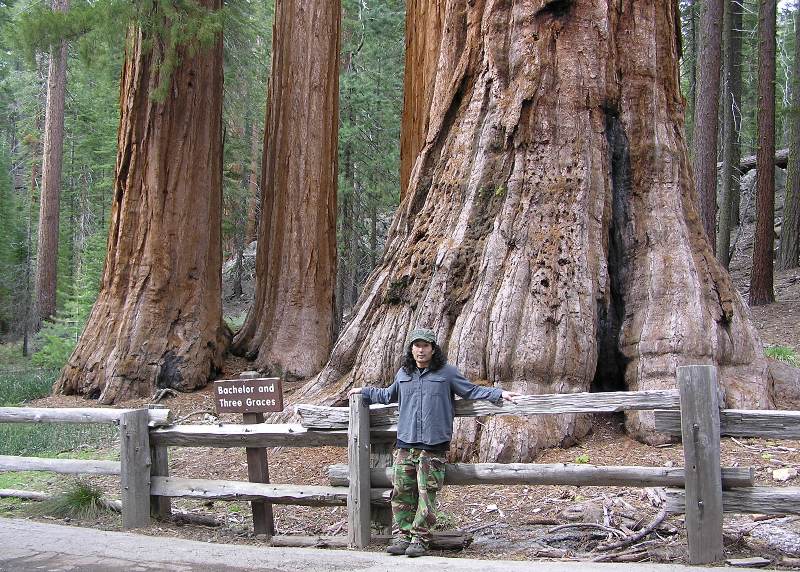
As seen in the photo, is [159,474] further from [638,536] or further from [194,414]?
[194,414]

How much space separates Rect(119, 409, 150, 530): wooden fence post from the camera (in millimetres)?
6637

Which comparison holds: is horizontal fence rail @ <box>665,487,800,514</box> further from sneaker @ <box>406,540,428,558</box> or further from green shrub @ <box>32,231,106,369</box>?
green shrub @ <box>32,231,106,369</box>

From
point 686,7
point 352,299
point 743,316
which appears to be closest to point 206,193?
point 743,316

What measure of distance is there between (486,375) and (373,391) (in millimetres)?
1816

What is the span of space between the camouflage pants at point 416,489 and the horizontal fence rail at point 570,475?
0.24m

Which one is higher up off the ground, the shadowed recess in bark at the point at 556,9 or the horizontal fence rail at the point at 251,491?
the shadowed recess in bark at the point at 556,9

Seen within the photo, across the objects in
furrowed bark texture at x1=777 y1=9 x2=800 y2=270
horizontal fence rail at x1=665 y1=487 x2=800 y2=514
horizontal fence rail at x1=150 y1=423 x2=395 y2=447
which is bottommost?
horizontal fence rail at x1=665 y1=487 x2=800 y2=514

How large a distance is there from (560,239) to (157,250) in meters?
8.15

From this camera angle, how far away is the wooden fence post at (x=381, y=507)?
5938 millimetres

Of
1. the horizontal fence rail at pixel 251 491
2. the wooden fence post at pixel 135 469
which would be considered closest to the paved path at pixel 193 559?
the wooden fence post at pixel 135 469

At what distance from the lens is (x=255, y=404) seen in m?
6.30

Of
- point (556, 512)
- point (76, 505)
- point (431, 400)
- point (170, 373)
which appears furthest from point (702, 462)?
point (170, 373)

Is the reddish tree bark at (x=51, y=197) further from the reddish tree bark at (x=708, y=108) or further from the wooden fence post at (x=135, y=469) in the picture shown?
the wooden fence post at (x=135, y=469)

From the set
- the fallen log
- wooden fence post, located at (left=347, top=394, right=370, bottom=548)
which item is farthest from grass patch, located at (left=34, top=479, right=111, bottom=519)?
wooden fence post, located at (left=347, top=394, right=370, bottom=548)
